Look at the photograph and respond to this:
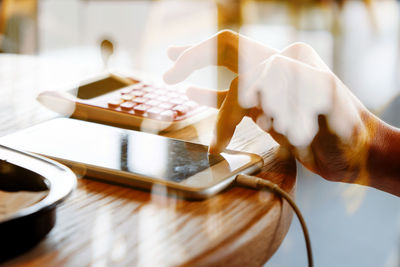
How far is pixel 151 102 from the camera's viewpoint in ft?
2.08

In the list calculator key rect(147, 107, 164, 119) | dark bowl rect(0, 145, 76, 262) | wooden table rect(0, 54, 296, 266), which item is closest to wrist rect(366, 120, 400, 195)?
wooden table rect(0, 54, 296, 266)

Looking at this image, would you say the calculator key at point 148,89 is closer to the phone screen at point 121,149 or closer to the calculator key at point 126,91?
the calculator key at point 126,91

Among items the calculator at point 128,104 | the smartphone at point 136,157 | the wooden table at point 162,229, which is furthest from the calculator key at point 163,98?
the wooden table at point 162,229

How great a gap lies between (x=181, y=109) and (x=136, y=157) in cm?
18

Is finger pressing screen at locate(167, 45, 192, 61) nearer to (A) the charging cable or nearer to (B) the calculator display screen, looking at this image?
(B) the calculator display screen

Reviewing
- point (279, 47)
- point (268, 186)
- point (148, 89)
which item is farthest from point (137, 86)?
point (279, 47)

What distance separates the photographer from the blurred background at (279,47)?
4.66 ft

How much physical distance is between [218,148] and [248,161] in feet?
0.12

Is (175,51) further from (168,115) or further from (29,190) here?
(29,190)

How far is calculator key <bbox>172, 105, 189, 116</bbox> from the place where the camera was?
0.62 metres

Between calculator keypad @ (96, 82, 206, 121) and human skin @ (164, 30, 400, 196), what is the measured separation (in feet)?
0.14

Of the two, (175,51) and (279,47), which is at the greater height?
(175,51)

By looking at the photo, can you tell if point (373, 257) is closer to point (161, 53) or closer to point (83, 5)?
point (161, 53)

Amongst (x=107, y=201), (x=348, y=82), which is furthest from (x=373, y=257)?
(x=348, y=82)
